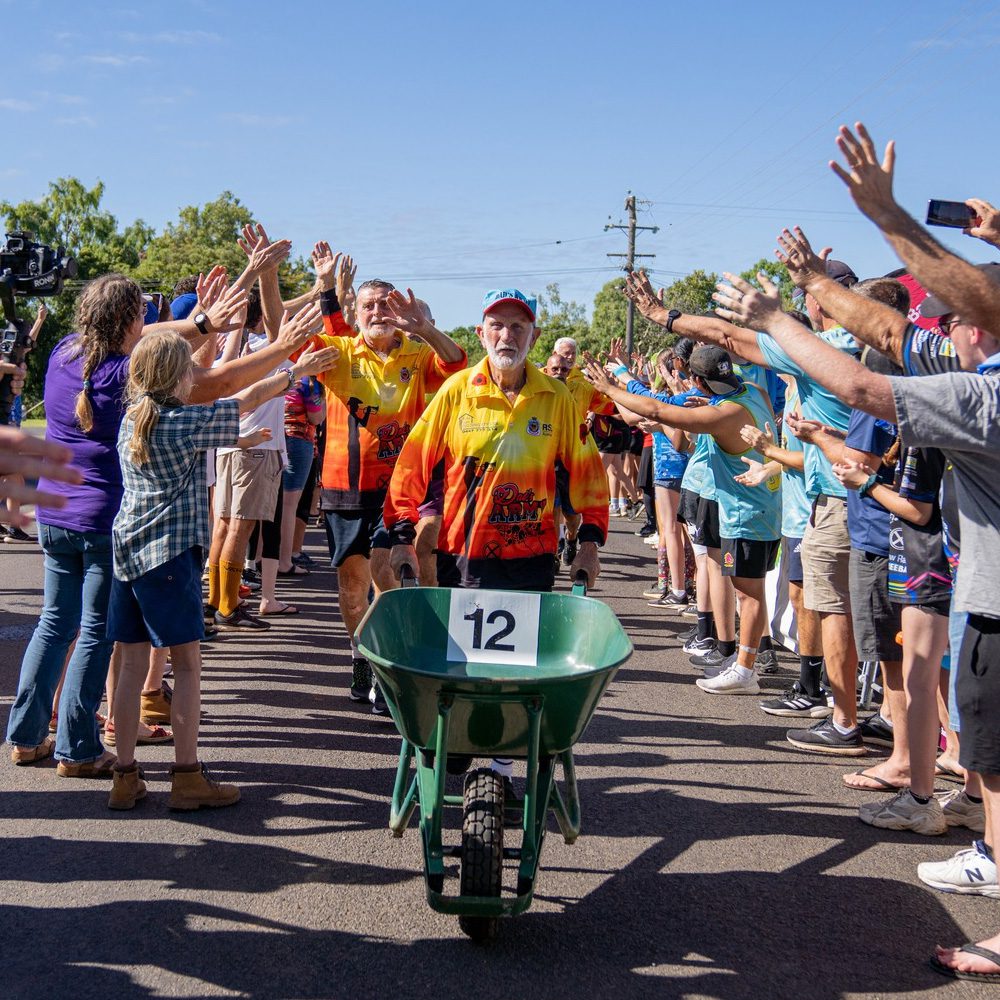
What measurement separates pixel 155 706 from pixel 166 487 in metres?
1.89

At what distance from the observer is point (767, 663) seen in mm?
7773

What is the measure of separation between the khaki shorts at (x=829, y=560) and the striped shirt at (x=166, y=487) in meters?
3.20

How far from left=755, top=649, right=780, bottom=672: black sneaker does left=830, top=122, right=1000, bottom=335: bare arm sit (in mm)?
4862

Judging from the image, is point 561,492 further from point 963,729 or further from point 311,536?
point 311,536

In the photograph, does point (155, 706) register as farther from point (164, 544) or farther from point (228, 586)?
point (228, 586)

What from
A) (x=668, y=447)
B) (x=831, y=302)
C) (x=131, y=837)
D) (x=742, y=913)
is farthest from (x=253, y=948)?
(x=668, y=447)

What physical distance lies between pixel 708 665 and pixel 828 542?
2.19 metres

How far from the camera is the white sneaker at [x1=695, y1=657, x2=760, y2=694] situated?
710 cm

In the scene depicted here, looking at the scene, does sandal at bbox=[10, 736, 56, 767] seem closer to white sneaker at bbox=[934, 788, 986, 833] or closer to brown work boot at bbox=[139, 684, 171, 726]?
brown work boot at bbox=[139, 684, 171, 726]

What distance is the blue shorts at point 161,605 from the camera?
4547 millimetres

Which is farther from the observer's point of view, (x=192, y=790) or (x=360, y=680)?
(x=360, y=680)

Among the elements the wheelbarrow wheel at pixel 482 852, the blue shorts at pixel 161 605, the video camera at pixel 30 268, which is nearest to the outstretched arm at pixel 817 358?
the wheelbarrow wheel at pixel 482 852

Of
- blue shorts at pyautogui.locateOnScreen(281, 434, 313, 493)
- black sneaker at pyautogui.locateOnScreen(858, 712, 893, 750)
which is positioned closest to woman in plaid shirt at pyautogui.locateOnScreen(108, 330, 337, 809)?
black sneaker at pyautogui.locateOnScreen(858, 712, 893, 750)

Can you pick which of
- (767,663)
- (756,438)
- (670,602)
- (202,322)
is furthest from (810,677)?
(202,322)
